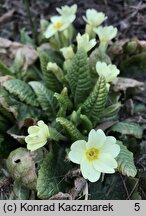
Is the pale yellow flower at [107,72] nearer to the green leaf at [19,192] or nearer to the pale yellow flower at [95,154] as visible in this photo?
the pale yellow flower at [95,154]

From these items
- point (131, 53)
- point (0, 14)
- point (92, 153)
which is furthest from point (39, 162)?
point (0, 14)

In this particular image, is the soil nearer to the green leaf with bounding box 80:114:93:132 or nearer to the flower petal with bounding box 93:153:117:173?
the green leaf with bounding box 80:114:93:132

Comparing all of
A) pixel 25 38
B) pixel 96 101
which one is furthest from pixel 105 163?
pixel 25 38

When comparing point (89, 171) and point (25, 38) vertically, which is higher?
point (25, 38)

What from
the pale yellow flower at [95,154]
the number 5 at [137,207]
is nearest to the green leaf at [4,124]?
the pale yellow flower at [95,154]

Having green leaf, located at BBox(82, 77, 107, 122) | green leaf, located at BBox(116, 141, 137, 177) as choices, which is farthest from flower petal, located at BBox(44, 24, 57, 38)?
green leaf, located at BBox(116, 141, 137, 177)

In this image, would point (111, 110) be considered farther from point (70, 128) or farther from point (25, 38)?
point (25, 38)
